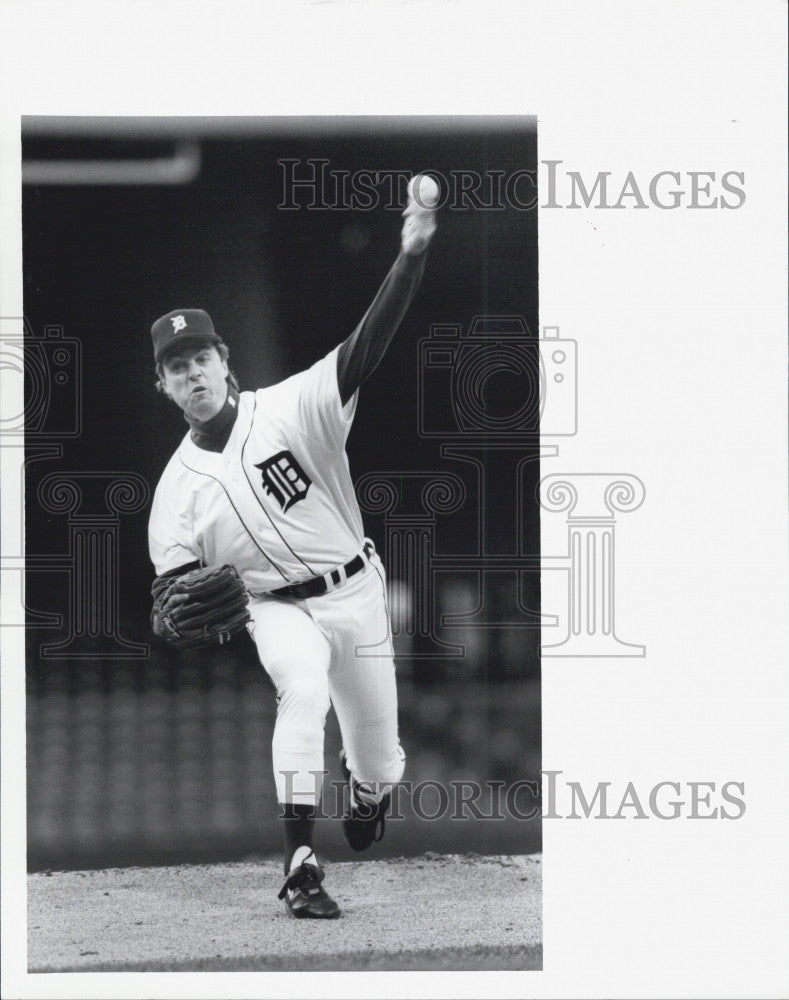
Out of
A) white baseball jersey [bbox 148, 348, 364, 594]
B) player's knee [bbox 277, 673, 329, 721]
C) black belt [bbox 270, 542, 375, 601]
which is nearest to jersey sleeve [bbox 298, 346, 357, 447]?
white baseball jersey [bbox 148, 348, 364, 594]

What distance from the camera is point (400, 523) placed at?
4441mm

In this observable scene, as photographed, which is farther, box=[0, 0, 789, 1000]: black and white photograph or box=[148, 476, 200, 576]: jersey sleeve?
box=[148, 476, 200, 576]: jersey sleeve

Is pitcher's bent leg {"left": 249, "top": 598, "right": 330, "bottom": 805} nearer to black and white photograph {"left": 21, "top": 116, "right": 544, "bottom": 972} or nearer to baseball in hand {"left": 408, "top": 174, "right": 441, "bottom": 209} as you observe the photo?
black and white photograph {"left": 21, "top": 116, "right": 544, "bottom": 972}

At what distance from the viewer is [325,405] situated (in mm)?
4430

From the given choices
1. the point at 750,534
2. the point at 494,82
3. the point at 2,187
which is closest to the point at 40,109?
the point at 2,187

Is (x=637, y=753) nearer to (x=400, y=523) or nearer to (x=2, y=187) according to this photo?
(x=400, y=523)

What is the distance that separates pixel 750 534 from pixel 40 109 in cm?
278

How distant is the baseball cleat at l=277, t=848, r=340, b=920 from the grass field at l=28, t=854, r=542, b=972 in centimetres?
3

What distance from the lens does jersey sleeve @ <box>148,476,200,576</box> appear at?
14.6ft

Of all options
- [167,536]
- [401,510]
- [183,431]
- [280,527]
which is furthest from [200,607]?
[401,510]

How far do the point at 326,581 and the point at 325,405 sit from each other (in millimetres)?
605

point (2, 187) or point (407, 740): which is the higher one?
point (2, 187)

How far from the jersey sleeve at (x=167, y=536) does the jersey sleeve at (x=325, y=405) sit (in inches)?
21.2

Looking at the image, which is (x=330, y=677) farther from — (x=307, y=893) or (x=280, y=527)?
(x=307, y=893)
